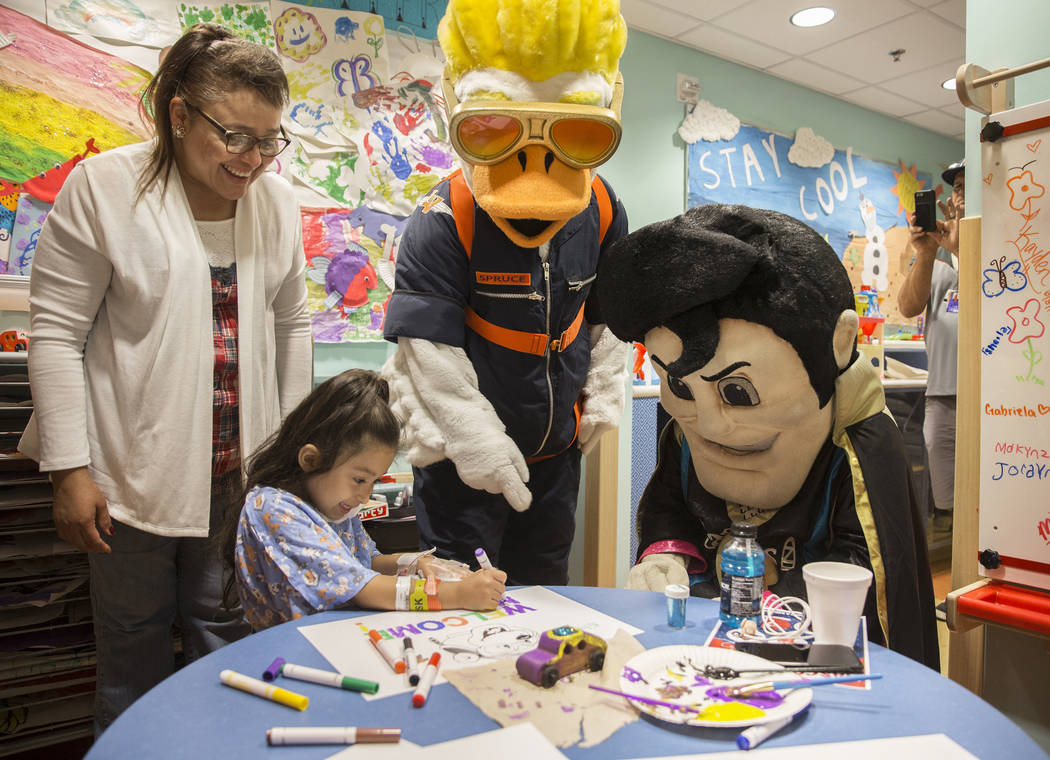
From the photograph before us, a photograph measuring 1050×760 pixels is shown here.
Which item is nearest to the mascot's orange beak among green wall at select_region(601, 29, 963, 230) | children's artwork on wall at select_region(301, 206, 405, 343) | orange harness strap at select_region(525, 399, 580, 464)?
orange harness strap at select_region(525, 399, 580, 464)

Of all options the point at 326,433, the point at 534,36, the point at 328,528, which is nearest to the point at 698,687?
the point at 328,528

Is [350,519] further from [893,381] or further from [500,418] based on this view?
[893,381]

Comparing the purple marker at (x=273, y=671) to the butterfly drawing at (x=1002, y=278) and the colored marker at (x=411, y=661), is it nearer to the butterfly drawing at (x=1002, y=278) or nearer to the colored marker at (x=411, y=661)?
the colored marker at (x=411, y=661)

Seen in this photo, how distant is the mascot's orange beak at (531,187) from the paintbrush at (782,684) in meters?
0.82

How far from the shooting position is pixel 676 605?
101 centimetres

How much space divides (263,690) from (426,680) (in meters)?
0.17

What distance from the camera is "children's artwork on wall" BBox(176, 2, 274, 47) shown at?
2107 mm

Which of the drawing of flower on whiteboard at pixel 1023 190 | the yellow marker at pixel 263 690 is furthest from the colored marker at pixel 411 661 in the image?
the drawing of flower on whiteboard at pixel 1023 190

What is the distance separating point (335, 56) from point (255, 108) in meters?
1.05

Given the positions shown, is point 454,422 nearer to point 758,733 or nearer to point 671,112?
point 758,733

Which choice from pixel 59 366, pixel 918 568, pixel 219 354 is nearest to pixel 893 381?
pixel 918 568

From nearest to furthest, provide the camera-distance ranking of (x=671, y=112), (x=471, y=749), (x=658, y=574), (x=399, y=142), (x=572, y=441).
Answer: (x=471, y=749)
(x=658, y=574)
(x=572, y=441)
(x=399, y=142)
(x=671, y=112)

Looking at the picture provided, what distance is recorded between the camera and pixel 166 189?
139 centimetres

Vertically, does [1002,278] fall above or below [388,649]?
above
